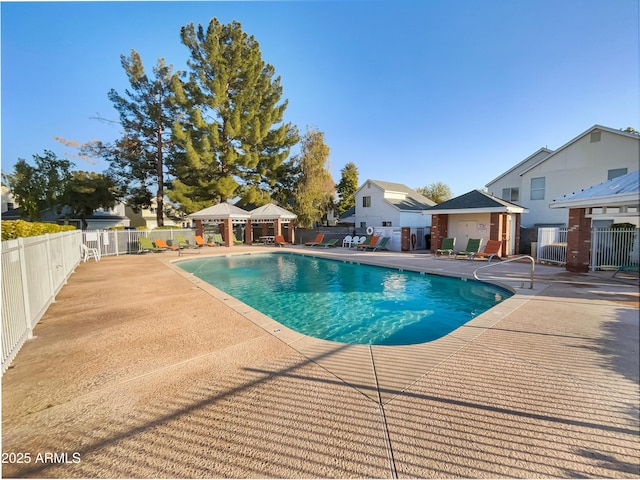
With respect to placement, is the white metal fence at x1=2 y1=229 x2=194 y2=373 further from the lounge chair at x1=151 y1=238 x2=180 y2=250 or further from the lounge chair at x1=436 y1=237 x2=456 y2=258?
the lounge chair at x1=436 y1=237 x2=456 y2=258

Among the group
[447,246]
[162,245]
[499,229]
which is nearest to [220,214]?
[162,245]

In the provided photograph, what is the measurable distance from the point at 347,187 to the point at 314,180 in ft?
38.8

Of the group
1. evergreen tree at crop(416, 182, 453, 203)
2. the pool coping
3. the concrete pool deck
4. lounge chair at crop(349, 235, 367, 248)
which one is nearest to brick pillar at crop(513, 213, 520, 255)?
lounge chair at crop(349, 235, 367, 248)

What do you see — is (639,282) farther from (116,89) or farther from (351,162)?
(351,162)

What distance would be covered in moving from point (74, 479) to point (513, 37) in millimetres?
3835

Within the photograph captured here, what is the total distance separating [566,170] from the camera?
11.4ft

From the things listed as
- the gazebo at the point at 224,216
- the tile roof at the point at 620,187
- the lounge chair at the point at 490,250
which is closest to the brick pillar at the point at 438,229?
the lounge chair at the point at 490,250

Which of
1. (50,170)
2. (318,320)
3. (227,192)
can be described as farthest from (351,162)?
(318,320)

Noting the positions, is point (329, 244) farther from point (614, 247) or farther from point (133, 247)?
point (614, 247)

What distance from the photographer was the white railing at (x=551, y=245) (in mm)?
10742

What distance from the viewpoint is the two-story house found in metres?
1.01

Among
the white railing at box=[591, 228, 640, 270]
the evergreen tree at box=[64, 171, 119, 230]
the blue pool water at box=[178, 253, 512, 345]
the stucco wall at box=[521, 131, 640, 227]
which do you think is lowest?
the blue pool water at box=[178, 253, 512, 345]

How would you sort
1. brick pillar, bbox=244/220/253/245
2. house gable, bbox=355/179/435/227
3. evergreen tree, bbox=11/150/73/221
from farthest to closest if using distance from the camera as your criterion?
evergreen tree, bbox=11/150/73/221 → brick pillar, bbox=244/220/253/245 → house gable, bbox=355/179/435/227

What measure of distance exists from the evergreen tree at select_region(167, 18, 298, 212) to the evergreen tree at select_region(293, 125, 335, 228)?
281 centimetres
